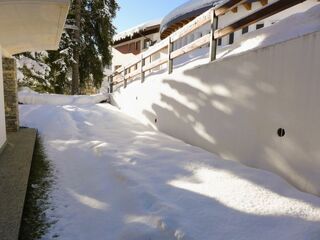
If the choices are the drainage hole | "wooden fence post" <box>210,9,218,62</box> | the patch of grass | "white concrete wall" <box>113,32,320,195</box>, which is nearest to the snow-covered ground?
the patch of grass

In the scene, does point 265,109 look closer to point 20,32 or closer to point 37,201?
point 37,201

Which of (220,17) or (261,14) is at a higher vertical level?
(220,17)

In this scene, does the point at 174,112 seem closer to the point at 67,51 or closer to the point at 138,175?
the point at 138,175

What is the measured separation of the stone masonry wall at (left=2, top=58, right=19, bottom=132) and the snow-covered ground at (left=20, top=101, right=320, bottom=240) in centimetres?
293

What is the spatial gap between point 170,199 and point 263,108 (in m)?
1.73

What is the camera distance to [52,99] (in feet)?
53.2

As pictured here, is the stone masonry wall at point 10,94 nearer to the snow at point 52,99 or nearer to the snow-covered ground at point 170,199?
the snow-covered ground at point 170,199

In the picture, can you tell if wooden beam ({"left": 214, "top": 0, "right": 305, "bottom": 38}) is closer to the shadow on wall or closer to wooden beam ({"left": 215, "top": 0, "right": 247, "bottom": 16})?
wooden beam ({"left": 215, "top": 0, "right": 247, "bottom": 16})

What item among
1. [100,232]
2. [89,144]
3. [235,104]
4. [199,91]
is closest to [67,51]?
[89,144]

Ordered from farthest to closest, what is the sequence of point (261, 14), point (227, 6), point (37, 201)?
point (227, 6)
point (261, 14)
point (37, 201)

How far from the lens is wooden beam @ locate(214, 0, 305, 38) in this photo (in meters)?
4.04

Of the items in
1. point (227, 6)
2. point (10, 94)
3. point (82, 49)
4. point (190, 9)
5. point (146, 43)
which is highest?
point (146, 43)

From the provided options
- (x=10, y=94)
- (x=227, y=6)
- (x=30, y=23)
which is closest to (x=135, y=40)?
(x=10, y=94)

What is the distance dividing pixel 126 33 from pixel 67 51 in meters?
8.86
